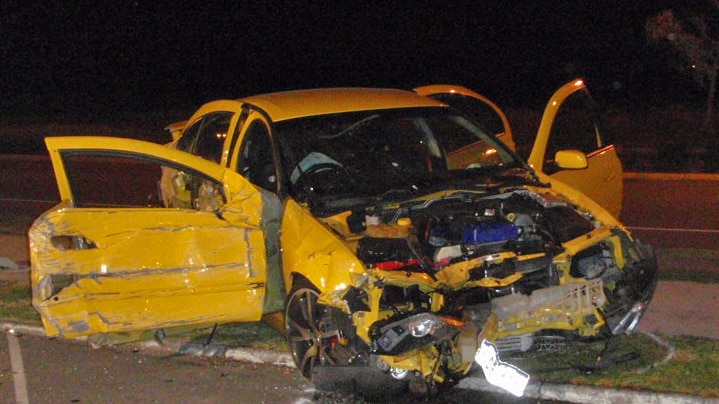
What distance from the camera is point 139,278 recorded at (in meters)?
6.09

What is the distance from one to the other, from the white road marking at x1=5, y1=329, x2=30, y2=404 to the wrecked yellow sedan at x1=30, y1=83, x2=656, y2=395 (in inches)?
17.3

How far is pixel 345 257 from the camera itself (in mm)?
5543

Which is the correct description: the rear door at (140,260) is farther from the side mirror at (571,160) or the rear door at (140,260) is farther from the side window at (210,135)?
the side mirror at (571,160)

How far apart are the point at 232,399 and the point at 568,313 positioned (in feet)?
6.73

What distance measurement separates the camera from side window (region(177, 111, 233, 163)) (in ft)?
25.6

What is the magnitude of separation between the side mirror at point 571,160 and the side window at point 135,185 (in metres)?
2.49

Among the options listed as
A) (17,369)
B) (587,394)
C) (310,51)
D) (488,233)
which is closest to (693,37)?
(488,233)

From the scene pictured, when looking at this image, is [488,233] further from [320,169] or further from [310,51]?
[310,51]

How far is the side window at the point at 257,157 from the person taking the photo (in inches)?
272

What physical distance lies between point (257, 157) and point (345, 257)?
1.74 m

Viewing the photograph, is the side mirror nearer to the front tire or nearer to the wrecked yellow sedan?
the wrecked yellow sedan

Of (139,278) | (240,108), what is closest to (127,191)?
(240,108)

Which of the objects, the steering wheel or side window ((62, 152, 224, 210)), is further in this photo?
the steering wheel

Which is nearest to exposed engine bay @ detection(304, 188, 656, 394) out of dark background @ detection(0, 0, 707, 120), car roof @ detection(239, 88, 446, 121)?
car roof @ detection(239, 88, 446, 121)
